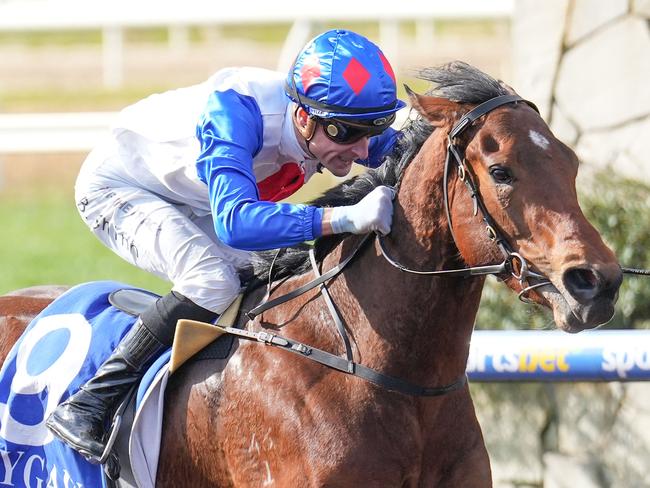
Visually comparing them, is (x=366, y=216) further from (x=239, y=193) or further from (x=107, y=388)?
(x=107, y=388)

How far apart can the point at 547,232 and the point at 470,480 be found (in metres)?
0.78

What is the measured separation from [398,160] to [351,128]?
0.54 feet

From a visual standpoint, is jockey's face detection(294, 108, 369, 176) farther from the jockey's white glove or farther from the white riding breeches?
the white riding breeches

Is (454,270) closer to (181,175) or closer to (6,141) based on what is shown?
(181,175)

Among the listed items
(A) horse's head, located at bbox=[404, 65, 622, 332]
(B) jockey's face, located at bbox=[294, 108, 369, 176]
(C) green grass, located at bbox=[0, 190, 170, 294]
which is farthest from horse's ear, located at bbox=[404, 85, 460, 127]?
(C) green grass, located at bbox=[0, 190, 170, 294]

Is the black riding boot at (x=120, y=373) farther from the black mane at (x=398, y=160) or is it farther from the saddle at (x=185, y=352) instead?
the black mane at (x=398, y=160)

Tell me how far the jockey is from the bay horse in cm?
15

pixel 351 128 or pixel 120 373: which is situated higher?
pixel 351 128

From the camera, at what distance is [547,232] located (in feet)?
10.1

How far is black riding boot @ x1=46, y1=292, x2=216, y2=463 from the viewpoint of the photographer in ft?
12.3

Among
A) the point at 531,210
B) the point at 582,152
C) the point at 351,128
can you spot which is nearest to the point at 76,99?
the point at 582,152

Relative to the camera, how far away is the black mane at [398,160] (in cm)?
334

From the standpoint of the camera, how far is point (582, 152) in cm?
606

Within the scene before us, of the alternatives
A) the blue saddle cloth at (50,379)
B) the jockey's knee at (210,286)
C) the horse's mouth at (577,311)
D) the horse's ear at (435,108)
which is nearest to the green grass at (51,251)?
the blue saddle cloth at (50,379)
